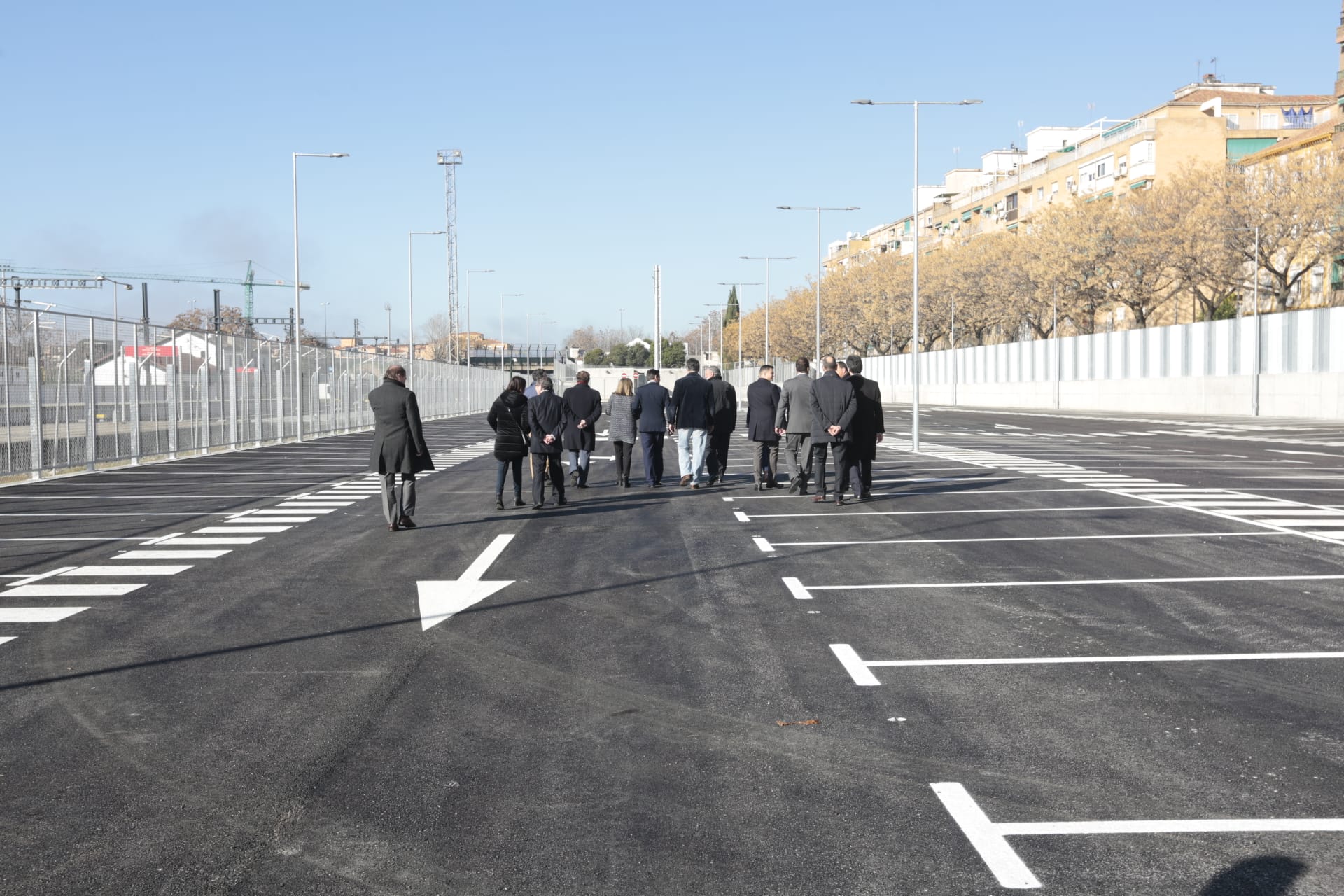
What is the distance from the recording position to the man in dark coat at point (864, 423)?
16.0 metres

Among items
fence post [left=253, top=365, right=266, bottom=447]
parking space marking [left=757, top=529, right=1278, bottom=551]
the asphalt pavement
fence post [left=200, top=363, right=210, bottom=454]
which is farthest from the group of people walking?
fence post [left=253, top=365, right=266, bottom=447]

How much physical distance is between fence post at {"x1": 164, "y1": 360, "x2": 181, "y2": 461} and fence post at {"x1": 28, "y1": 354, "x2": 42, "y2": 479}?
18.1 ft

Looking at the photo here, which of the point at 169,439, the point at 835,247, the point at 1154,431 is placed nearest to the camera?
the point at 169,439

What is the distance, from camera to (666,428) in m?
19.9

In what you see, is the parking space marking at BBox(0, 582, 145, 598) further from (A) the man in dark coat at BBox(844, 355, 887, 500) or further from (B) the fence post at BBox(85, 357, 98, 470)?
(B) the fence post at BBox(85, 357, 98, 470)

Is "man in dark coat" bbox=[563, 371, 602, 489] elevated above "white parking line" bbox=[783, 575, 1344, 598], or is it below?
above

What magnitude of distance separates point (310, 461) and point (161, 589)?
17755mm

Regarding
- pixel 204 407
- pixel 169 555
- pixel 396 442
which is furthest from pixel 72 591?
pixel 204 407

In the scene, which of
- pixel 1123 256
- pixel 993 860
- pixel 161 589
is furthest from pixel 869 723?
pixel 1123 256

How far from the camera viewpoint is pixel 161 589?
10023 millimetres

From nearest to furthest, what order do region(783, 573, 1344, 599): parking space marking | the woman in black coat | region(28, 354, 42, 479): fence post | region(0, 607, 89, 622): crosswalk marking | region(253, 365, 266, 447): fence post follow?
region(0, 607, 89, 622): crosswalk marking < region(783, 573, 1344, 599): parking space marking < the woman in black coat < region(28, 354, 42, 479): fence post < region(253, 365, 266, 447): fence post

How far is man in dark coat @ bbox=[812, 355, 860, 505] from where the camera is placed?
51.3 feet

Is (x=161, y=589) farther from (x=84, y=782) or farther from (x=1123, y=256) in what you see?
(x=1123, y=256)

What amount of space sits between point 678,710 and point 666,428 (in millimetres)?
13746
